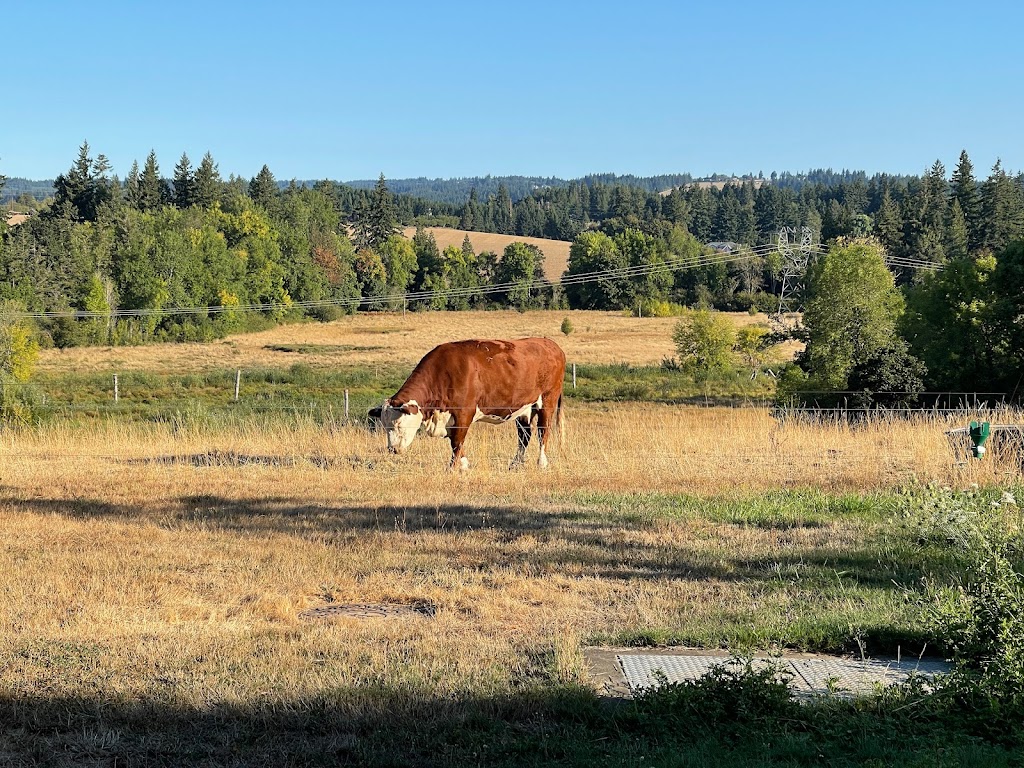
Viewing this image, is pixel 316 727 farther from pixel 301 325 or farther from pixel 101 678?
pixel 301 325

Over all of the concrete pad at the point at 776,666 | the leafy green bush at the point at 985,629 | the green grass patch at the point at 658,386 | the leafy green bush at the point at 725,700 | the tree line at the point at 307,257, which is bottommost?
the green grass patch at the point at 658,386

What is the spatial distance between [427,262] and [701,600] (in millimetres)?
137725

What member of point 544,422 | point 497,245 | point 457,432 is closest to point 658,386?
point 544,422

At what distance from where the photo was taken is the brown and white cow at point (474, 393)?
15617mm

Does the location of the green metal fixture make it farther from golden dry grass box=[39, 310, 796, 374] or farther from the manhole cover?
golden dry grass box=[39, 310, 796, 374]

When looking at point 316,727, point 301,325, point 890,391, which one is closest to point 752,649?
point 316,727

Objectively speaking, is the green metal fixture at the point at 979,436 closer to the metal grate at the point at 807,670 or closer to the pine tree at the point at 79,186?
the metal grate at the point at 807,670

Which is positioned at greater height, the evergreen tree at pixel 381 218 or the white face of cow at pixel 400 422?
the evergreen tree at pixel 381 218

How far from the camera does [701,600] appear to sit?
7797mm

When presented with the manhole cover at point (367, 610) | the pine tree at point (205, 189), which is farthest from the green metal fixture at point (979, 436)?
the pine tree at point (205, 189)

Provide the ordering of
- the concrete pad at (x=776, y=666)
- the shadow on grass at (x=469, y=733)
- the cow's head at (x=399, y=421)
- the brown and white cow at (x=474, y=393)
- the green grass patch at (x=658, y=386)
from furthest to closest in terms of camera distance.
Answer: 1. the green grass patch at (x=658, y=386)
2. the brown and white cow at (x=474, y=393)
3. the cow's head at (x=399, y=421)
4. the concrete pad at (x=776, y=666)
5. the shadow on grass at (x=469, y=733)

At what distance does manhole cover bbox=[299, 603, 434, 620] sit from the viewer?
7398 mm

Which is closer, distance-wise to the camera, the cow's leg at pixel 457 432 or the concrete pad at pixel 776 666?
the concrete pad at pixel 776 666

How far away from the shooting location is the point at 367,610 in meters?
7.59
